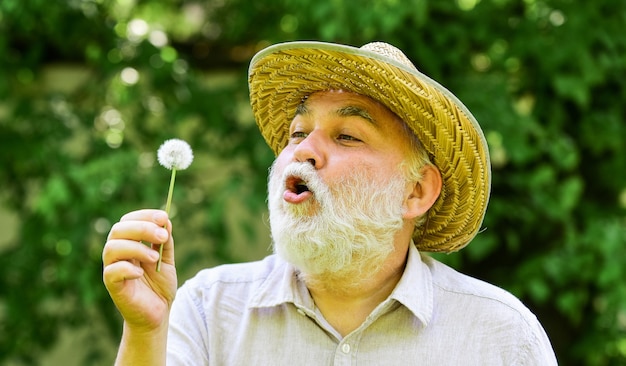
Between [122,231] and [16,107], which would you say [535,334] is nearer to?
[122,231]

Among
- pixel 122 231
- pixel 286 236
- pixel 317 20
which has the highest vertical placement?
pixel 317 20

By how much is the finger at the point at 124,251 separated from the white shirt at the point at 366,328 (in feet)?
1.38

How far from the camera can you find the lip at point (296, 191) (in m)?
2.02

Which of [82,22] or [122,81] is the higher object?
[82,22]

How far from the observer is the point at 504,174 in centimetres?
430

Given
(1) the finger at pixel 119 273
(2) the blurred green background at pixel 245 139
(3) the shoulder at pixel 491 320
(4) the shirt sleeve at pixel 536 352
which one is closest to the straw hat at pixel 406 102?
(3) the shoulder at pixel 491 320

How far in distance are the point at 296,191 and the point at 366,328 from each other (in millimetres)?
379

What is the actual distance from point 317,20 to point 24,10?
4.64 feet

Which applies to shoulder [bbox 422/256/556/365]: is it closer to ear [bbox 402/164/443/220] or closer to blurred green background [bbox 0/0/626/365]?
ear [bbox 402/164/443/220]

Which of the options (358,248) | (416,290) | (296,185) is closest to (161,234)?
(296,185)

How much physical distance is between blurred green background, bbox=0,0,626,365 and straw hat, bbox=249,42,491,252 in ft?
4.29

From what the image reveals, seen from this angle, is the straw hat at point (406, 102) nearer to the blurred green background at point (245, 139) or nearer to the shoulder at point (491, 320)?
the shoulder at point (491, 320)

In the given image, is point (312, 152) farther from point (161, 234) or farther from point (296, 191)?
point (161, 234)

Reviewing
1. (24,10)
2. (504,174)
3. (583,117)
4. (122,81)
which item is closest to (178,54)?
(122,81)
